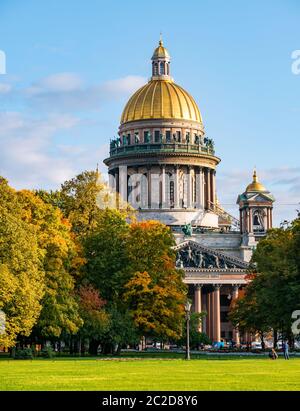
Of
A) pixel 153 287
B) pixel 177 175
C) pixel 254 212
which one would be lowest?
pixel 153 287

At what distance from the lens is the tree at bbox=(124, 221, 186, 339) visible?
86.9 metres

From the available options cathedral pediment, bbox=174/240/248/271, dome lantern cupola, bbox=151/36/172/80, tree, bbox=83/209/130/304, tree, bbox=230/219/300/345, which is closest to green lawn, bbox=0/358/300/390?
tree, bbox=230/219/300/345

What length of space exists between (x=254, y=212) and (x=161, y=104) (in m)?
23.3

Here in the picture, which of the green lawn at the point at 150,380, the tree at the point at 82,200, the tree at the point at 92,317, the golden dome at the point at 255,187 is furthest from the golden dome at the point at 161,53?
the green lawn at the point at 150,380

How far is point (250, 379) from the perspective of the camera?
41719 mm

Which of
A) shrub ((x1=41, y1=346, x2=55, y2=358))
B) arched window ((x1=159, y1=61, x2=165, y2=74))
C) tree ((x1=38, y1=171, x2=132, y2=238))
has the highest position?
arched window ((x1=159, y1=61, x2=165, y2=74))

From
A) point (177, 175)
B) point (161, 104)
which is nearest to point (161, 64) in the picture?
point (161, 104)

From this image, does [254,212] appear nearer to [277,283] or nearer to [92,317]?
[277,283]

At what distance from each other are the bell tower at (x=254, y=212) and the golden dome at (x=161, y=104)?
16.8m

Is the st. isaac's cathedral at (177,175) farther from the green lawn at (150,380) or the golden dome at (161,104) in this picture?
the green lawn at (150,380)

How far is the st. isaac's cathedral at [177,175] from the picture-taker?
541 ft

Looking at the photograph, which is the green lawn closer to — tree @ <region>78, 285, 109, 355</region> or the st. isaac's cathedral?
tree @ <region>78, 285, 109, 355</region>

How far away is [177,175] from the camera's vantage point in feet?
572
